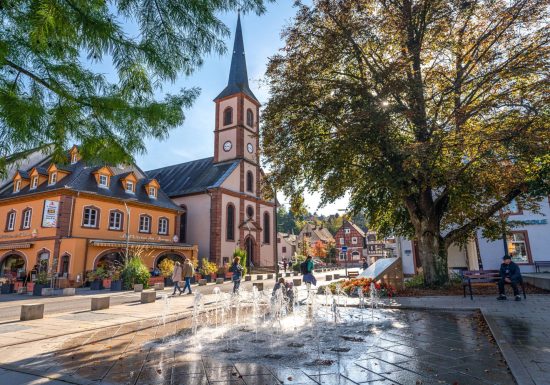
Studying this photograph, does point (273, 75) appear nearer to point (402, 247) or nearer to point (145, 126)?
point (145, 126)

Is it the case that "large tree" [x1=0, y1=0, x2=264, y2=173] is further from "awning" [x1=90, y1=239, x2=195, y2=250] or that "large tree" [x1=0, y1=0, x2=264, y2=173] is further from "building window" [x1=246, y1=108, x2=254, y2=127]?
"building window" [x1=246, y1=108, x2=254, y2=127]

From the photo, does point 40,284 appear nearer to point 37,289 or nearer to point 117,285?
point 37,289

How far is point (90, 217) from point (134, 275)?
7.65 metres

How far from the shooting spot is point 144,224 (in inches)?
1184

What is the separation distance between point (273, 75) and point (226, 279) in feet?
65.4

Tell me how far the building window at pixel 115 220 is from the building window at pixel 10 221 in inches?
303

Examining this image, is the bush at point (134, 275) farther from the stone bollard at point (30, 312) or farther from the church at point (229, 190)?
the church at point (229, 190)

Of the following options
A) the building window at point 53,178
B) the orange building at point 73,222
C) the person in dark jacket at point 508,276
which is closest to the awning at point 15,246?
the orange building at point 73,222

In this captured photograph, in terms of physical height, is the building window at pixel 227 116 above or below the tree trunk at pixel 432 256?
above

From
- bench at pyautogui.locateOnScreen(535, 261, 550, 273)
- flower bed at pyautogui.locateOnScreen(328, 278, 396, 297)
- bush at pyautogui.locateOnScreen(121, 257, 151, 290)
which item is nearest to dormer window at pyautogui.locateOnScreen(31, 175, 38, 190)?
bush at pyautogui.locateOnScreen(121, 257, 151, 290)

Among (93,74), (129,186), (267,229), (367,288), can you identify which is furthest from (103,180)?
(93,74)

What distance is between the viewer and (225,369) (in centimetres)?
500

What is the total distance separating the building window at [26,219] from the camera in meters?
26.0

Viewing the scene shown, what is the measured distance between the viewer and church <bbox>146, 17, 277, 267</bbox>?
115 ft
